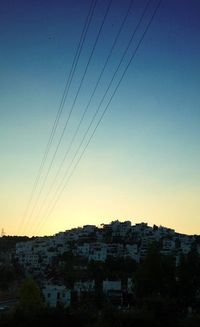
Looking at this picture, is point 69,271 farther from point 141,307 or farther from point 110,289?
point 141,307

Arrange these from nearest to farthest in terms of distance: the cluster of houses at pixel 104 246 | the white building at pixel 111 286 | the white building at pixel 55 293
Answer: the white building at pixel 55 293, the white building at pixel 111 286, the cluster of houses at pixel 104 246

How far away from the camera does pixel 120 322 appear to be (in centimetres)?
2397

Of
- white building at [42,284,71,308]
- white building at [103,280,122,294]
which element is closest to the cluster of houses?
white building at [103,280,122,294]

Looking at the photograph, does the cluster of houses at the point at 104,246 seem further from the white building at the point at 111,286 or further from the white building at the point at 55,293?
the white building at the point at 55,293

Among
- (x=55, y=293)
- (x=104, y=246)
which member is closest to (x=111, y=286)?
(x=55, y=293)

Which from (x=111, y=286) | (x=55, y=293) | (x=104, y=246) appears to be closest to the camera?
(x=55, y=293)

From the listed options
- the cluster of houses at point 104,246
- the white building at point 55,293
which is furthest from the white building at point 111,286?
the white building at point 55,293

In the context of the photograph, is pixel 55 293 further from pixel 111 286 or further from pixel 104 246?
pixel 104 246

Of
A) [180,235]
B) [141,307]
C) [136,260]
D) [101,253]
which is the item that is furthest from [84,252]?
[141,307]

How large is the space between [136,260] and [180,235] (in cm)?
4723

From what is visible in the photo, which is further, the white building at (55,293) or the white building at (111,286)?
the white building at (111,286)

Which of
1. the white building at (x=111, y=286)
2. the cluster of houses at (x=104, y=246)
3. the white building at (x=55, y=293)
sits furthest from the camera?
the cluster of houses at (x=104, y=246)

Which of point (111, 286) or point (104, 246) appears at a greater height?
point (104, 246)

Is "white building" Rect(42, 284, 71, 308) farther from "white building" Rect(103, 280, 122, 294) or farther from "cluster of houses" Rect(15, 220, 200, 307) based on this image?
"white building" Rect(103, 280, 122, 294)
